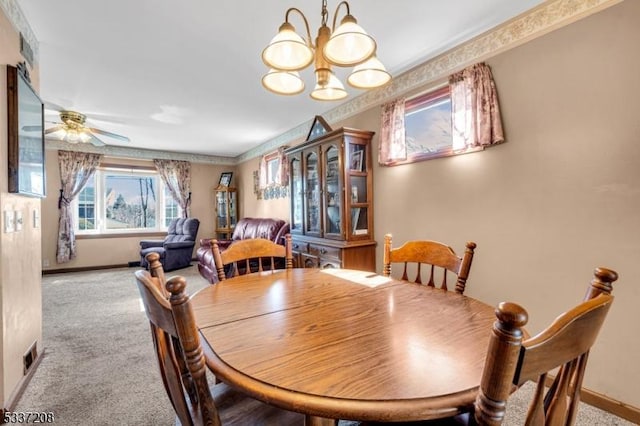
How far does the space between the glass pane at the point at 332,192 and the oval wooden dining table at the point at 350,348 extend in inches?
71.9

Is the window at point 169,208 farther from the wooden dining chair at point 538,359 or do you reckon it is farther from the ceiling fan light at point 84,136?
the wooden dining chair at point 538,359

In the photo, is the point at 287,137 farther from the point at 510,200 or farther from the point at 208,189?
the point at 510,200

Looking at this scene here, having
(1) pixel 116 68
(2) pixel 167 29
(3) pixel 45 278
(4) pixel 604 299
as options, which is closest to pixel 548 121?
(4) pixel 604 299

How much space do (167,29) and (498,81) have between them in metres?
2.42

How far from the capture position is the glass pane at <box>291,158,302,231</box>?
3843mm

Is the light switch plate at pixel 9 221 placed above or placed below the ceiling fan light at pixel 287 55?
below

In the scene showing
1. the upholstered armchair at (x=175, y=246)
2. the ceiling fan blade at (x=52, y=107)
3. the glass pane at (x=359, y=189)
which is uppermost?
the ceiling fan blade at (x=52, y=107)

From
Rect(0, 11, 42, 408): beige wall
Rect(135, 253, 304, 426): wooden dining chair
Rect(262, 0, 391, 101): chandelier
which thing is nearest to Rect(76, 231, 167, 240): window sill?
Rect(0, 11, 42, 408): beige wall

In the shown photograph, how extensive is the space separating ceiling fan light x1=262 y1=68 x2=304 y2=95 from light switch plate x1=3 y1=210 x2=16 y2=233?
1.58 meters

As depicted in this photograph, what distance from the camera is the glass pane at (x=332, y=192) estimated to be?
318 centimetres

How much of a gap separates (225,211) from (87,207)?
2.56 metres

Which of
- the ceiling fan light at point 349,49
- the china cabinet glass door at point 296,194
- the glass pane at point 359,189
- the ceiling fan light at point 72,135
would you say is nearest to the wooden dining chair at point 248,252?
the ceiling fan light at point 349,49

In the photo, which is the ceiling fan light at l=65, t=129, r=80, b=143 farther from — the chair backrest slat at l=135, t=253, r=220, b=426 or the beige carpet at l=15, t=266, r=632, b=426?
the chair backrest slat at l=135, t=253, r=220, b=426

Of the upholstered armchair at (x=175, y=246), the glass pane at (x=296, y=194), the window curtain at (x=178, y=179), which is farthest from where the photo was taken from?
the window curtain at (x=178, y=179)
